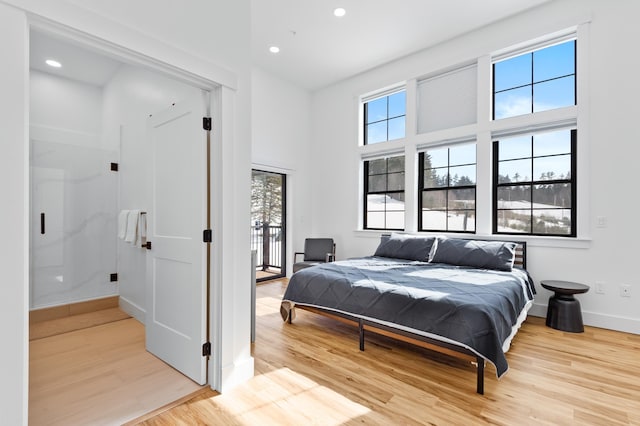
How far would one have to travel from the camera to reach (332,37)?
4.43m

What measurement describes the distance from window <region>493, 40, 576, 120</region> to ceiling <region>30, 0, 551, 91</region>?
594 mm

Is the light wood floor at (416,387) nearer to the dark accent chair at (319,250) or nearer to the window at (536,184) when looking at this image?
the window at (536,184)

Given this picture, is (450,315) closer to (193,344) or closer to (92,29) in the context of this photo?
(193,344)

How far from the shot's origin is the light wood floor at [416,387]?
182 cm

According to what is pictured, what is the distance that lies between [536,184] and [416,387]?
3.12m

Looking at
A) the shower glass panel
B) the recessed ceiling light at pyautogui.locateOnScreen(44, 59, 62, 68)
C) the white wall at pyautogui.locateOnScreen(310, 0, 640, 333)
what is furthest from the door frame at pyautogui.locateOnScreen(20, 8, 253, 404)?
the white wall at pyautogui.locateOnScreen(310, 0, 640, 333)

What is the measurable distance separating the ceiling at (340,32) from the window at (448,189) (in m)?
1.62

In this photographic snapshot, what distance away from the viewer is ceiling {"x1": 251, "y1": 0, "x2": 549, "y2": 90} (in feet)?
12.3

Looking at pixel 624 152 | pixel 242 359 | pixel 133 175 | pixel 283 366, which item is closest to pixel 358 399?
pixel 283 366

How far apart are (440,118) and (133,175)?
166 inches

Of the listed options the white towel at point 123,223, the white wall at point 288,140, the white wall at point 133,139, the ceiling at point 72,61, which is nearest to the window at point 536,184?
the white wall at point 288,140

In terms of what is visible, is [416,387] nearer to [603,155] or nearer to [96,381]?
[96,381]

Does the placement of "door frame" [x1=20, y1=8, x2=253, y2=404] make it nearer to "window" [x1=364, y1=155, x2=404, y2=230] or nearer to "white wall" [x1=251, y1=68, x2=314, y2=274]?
"white wall" [x1=251, y1=68, x2=314, y2=274]

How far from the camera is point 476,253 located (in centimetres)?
369
